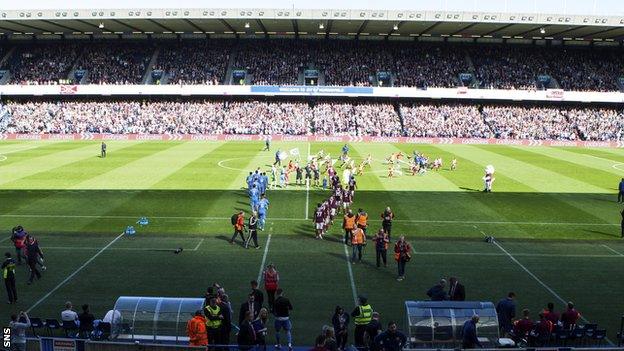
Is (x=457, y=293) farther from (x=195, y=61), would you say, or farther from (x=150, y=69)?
(x=150, y=69)

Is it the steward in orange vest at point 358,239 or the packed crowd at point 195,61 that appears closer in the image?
the steward in orange vest at point 358,239

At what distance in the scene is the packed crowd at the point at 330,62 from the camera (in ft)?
241

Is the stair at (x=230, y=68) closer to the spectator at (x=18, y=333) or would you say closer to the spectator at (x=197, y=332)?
the spectator at (x=18, y=333)

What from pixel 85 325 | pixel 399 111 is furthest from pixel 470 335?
pixel 399 111

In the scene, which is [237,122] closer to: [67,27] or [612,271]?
[67,27]

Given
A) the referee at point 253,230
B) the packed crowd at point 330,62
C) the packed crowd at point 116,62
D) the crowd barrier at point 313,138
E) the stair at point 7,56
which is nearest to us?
the referee at point 253,230

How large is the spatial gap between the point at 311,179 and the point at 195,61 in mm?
43586

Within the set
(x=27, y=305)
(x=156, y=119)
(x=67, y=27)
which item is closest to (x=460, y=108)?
(x=156, y=119)

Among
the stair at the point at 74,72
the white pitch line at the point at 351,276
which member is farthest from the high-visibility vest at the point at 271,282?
the stair at the point at 74,72

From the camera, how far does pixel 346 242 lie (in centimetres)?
2283

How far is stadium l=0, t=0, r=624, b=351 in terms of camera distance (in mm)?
13875

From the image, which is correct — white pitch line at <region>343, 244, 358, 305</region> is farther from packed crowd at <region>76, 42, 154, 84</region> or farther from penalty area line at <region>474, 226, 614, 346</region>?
packed crowd at <region>76, 42, 154, 84</region>

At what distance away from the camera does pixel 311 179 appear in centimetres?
3809

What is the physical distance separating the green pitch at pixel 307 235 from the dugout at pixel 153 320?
289 centimetres
